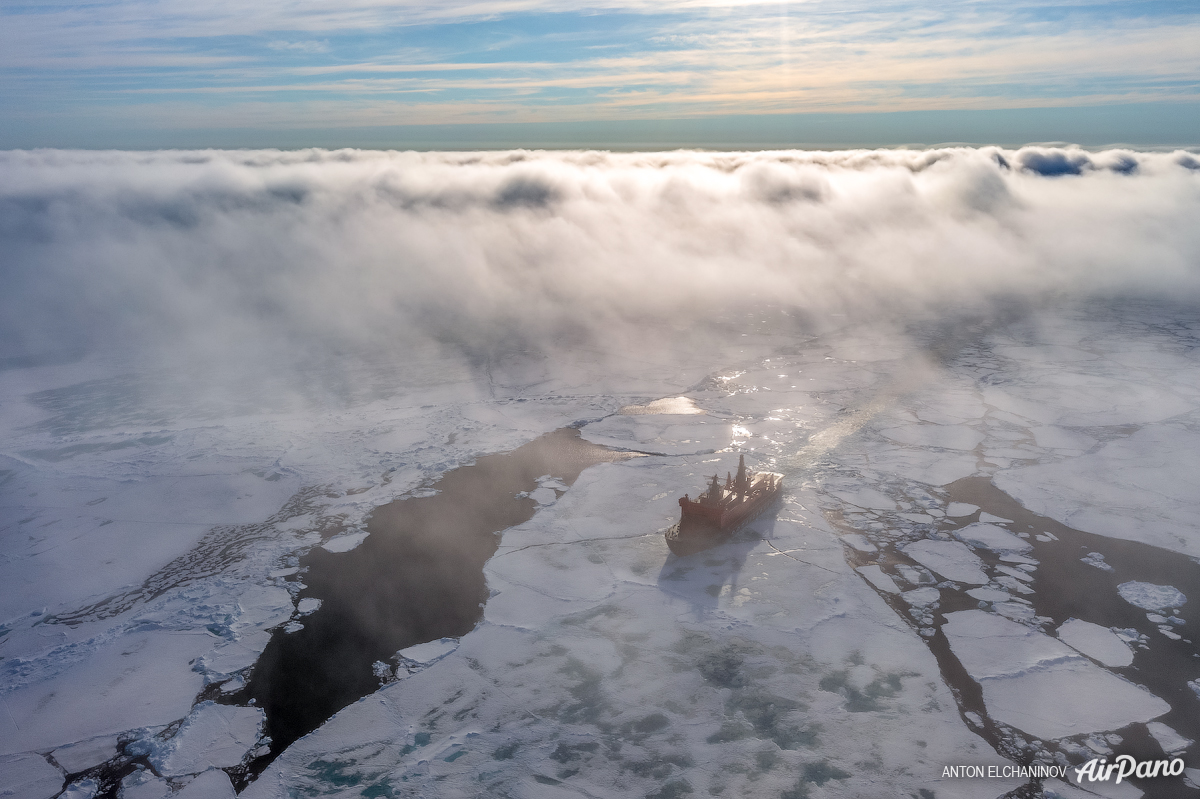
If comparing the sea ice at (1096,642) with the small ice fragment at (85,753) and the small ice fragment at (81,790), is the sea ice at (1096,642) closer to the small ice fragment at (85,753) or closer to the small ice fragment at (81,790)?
the small ice fragment at (81,790)

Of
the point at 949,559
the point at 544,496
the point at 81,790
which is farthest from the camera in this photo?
the point at 544,496

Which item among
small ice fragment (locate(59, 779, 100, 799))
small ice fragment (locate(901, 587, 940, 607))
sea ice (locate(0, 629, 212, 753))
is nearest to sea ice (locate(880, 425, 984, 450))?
small ice fragment (locate(901, 587, 940, 607))

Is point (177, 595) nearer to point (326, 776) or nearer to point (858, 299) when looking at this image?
point (326, 776)

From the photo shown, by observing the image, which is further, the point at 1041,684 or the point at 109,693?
the point at 109,693

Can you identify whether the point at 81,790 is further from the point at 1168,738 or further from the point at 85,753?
the point at 1168,738

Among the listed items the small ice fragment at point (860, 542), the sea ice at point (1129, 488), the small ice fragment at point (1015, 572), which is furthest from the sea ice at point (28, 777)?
the sea ice at point (1129, 488)

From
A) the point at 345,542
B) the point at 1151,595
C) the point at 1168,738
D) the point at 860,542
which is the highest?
the point at 345,542

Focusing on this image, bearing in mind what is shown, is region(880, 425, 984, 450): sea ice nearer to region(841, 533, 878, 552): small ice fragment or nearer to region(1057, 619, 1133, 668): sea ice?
region(841, 533, 878, 552): small ice fragment

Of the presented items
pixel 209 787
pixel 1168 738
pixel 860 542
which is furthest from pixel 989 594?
pixel 209 787
